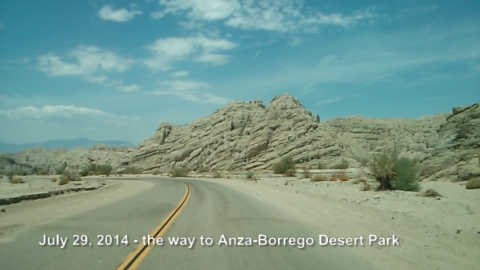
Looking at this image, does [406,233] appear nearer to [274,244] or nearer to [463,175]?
[274,244]

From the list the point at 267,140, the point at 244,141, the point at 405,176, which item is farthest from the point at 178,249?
the point at 244,141

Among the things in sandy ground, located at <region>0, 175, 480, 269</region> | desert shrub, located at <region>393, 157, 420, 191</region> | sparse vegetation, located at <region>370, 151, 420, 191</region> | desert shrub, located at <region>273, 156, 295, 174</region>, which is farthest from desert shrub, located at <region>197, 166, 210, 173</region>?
sandy ground, located at <region>0, 175, 480, 269</region>

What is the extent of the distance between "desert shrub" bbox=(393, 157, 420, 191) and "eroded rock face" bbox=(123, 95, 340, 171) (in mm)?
52831

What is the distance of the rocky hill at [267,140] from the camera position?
8406cm

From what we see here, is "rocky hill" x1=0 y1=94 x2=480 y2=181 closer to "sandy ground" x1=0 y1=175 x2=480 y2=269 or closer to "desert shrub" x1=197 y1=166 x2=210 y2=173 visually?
"desert shrub" x1=197 y1=166 x2=210 y2=173

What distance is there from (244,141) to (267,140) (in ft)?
18.6

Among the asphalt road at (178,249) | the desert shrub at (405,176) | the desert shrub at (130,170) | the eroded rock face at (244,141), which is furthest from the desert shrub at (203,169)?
the asphalt road at (178,249)

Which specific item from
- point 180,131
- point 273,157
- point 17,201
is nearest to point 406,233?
point 17,201

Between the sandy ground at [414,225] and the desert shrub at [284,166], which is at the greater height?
the desert shrub at [284,166]

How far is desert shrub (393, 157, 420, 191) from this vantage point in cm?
2561

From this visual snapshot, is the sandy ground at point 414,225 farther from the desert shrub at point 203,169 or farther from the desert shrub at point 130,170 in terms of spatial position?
the desert shrub at point 130,170

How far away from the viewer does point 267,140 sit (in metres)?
89.3

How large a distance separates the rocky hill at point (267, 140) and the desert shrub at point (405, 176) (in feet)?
143

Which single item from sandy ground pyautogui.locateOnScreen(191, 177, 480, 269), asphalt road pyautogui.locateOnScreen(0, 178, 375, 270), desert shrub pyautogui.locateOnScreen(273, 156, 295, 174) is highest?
desert shrub pyautogui.locateOnScreen(273, 156, 295, 174)
